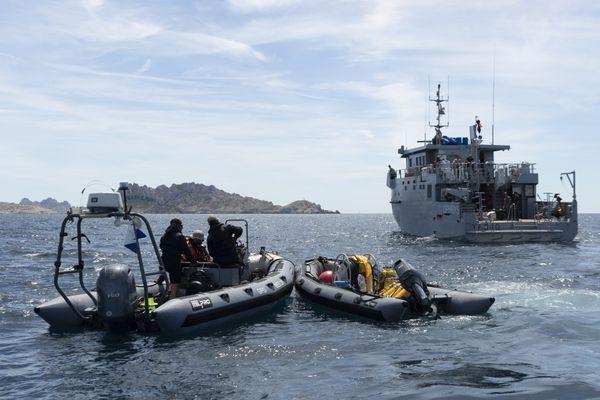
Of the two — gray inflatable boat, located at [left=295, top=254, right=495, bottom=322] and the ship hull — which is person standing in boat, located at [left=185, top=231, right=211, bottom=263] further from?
the ship hull

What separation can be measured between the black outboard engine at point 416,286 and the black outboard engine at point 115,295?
17.6 feet

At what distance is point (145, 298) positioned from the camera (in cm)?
1016

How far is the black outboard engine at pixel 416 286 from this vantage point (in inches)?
475

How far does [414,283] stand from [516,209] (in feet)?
83.3

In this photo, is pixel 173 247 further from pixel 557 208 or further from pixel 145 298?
pixel 557 208

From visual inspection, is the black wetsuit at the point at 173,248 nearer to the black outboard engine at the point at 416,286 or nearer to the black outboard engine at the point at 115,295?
the black outboard engine at the point at 115,295

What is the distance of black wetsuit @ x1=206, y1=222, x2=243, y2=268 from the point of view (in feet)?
41.7

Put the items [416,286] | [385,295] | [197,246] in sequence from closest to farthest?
1. [416,286]
2. [197,246]
3. [385,295]

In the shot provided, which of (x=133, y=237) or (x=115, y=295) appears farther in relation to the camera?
(x=133, y=237)

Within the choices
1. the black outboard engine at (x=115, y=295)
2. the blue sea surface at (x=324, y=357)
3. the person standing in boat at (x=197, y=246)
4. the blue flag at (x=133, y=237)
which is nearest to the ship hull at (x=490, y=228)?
the blue sea surface at (x=324, y=357)

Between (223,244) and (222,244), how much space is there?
21mm

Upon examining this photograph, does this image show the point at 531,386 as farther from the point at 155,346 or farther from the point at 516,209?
the point at 516,209

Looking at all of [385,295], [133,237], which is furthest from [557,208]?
[133,237]

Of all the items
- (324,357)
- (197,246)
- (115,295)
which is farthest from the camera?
(197,246)
